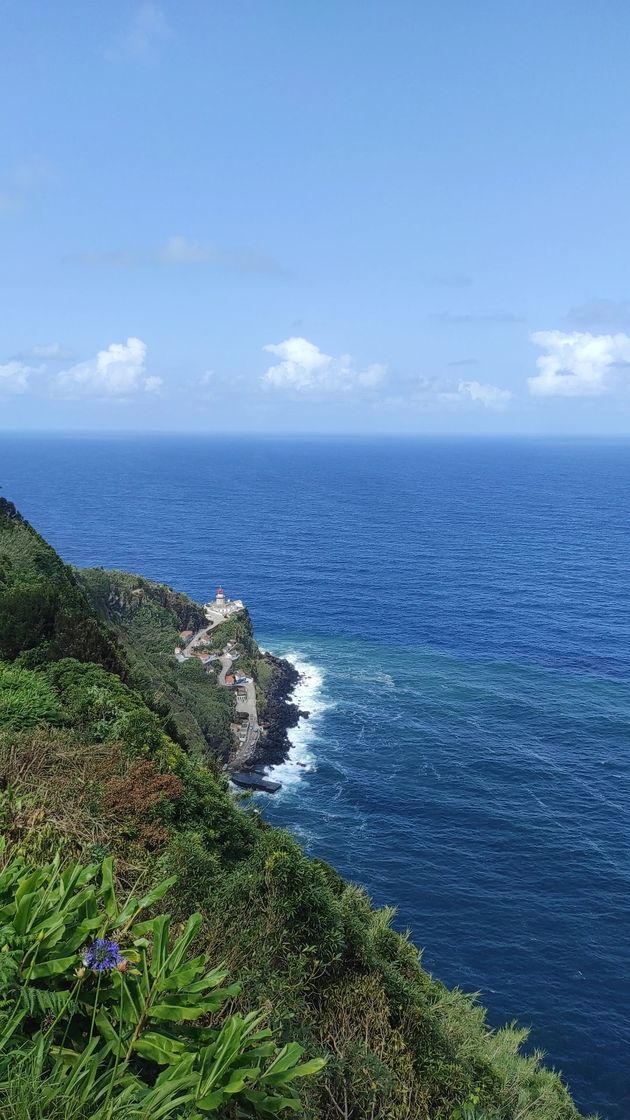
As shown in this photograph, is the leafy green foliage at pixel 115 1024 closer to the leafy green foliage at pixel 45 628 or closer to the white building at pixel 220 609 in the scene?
the leafy green foliage at pixel 45 628

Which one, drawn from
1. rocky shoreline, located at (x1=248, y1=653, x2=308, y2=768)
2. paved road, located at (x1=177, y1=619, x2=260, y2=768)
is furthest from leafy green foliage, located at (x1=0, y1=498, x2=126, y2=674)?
rocky shoreline, located at (x1=248, y1=653, x2=308, y2=768)

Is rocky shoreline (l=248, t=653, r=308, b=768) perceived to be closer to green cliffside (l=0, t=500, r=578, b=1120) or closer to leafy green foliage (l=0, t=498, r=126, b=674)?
leafy green foliage (l=0, t=498, r=126, b=674)

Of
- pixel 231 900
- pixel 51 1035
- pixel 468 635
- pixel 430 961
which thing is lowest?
pixel 430 961

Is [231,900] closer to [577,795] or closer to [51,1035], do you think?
[51,1035]

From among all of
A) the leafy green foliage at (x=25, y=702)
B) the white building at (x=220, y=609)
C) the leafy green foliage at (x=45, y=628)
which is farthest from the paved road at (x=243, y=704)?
the leafy green foliage at (x=25, y=702)

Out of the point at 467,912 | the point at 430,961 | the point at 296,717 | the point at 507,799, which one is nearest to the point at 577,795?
the point at 507,799

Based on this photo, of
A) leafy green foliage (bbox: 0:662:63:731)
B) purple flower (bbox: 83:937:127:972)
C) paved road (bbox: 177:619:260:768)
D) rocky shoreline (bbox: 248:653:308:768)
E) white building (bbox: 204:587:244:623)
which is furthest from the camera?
white building (bbox: 204:587:244:623)
